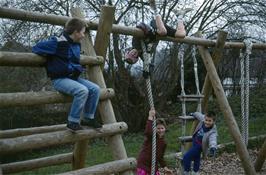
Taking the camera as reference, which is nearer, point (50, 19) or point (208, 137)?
point (50, 19)

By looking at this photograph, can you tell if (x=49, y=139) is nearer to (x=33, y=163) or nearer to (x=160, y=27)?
(x=33, y=163)

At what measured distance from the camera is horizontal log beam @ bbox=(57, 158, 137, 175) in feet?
11.9

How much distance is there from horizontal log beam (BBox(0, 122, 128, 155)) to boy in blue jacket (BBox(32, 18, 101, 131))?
0.06 metres

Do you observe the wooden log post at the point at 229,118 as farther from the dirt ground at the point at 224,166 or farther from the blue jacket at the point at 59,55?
the blue jacket at the point at 59,55

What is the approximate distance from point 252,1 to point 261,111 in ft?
11.3

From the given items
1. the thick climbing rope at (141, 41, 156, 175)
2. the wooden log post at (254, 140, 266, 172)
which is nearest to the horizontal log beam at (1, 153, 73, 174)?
the thick climbing rope at (141, 41, 156, 175)

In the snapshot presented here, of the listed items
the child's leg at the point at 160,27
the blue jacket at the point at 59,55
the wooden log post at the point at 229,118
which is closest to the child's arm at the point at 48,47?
the blue jacket at the point at 59,55

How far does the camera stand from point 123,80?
43.2 feet

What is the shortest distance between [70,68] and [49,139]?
0.58m

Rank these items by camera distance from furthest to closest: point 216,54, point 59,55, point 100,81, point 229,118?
point 216,54 < point 229,118 < point 100,81 < point 59,55

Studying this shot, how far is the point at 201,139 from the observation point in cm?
544

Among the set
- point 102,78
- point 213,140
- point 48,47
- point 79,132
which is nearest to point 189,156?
point 213,140

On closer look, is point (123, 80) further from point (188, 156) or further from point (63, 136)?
point (63, 136)

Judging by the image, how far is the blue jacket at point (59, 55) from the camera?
3.61 metres
